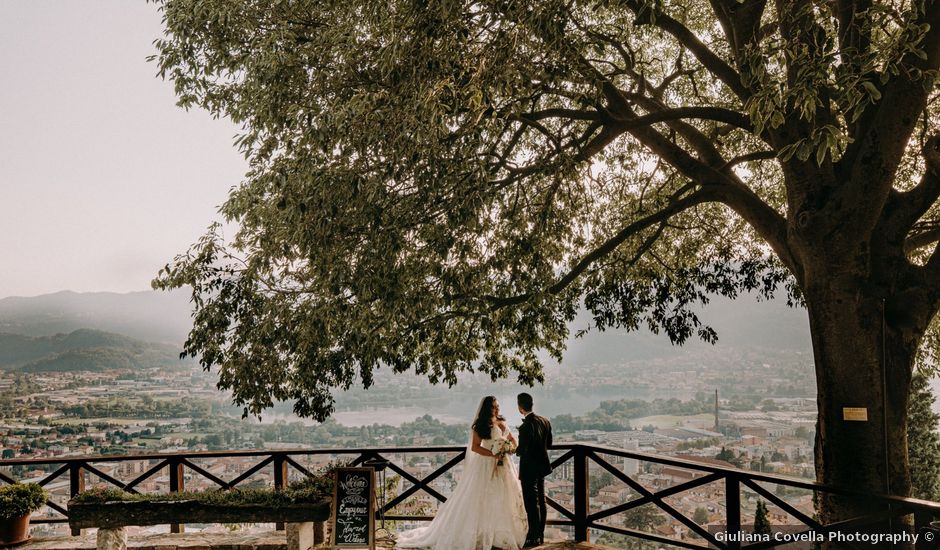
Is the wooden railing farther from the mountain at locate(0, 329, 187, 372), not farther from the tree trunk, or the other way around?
the mountain at locate(0, 329, 187, 372)

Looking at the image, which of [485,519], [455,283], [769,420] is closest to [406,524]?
[485,519]

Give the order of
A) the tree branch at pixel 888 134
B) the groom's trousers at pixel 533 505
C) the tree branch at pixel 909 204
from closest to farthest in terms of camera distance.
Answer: the tree branch at pixel 888 134 < the tree branch at pixel 909 204 < the groom's trousers at pixel 533 505

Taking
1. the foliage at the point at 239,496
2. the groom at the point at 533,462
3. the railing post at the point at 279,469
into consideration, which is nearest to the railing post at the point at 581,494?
the groom at the point at 533,462

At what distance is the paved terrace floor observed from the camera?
27.1 ft

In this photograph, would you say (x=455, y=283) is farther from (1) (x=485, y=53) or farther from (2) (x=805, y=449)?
(2) (x=805, y=449)

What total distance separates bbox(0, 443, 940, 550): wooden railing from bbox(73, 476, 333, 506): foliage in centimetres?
88

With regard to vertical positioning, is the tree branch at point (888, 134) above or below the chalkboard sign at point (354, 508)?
above

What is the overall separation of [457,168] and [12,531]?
284 inches

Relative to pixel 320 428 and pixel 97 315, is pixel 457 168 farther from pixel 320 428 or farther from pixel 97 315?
pixel 97 315

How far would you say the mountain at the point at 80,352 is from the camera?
3035 centimetres

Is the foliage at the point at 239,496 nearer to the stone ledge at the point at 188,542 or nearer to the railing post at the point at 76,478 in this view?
the stone ledge at the point at 188,542

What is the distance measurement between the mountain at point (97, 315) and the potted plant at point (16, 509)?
26.8 metres

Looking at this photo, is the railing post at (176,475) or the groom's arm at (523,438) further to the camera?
the railing post at (176,475)

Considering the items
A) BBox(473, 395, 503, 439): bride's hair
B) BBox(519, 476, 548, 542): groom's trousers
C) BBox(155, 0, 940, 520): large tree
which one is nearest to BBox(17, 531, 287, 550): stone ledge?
BBox(155, 0, 940, 520): large tree
